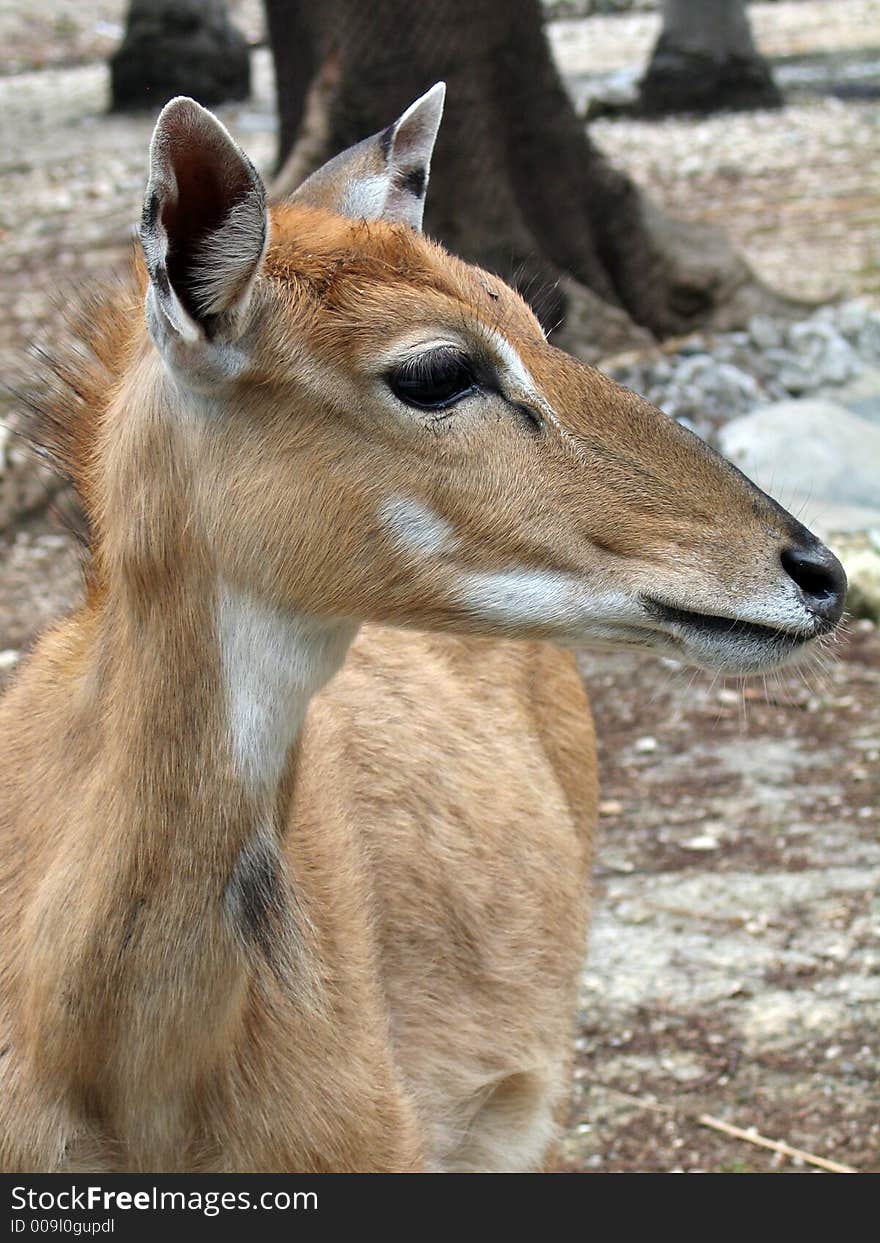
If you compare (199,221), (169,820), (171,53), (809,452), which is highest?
(199,221)

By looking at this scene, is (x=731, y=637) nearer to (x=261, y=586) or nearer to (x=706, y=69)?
(x=261, y=586)

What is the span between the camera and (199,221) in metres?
3.24

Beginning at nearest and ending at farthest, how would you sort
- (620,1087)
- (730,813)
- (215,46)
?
(620,1087)
(730,813)
(215,46)

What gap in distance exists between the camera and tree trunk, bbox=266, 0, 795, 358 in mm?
9641

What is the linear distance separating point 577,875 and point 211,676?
2.00 m

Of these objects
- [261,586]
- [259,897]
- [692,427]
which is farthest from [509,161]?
[259,897]

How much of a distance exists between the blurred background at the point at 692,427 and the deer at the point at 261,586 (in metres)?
0.53

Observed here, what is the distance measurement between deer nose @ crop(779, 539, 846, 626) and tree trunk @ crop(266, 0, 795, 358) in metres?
5.63

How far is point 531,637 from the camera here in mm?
3482

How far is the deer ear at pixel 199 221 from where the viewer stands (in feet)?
10.2

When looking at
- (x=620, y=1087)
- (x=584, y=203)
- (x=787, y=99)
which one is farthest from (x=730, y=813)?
(x=787, y=99)

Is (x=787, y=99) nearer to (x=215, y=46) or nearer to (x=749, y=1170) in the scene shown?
(x=215, y=46)

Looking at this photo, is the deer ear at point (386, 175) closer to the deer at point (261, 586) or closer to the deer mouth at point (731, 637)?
the deer at point (261, 586)

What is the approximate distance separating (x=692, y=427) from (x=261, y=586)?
7.03 meters
